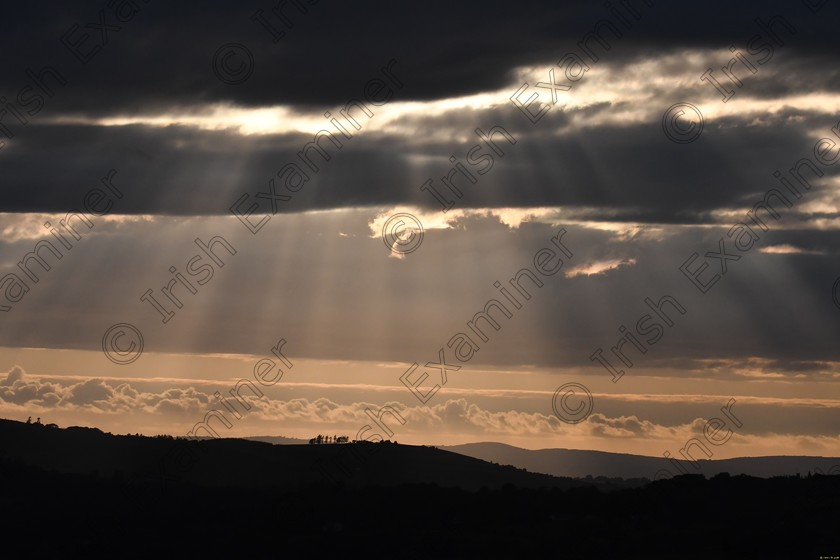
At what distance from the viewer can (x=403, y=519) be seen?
112500mm

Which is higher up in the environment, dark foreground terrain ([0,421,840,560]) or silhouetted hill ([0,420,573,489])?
silhouetted hill ([0,420,573,489])

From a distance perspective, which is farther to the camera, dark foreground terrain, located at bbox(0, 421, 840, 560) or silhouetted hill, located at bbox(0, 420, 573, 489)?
silhouetted hill, located at bbox(0, 420, 573, 489)

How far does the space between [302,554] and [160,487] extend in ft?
137

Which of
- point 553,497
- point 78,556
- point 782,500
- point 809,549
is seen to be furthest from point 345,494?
point 809,549

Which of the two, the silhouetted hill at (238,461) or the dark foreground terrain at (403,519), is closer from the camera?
the dark foreground terrain at (403,519)

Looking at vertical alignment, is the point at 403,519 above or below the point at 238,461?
below

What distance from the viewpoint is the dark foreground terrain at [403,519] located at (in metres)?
96.0

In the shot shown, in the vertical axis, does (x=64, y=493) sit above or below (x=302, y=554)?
above

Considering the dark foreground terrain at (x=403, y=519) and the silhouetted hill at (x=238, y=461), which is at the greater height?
the silhouetted hill at (x=238, y=461)

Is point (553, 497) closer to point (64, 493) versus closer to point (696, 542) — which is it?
point (696, 542)

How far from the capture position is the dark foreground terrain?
96000 mm

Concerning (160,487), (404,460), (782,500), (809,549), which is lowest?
(809,549)

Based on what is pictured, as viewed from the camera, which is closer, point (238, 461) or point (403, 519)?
point (403, 519)

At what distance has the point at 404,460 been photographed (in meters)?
174
